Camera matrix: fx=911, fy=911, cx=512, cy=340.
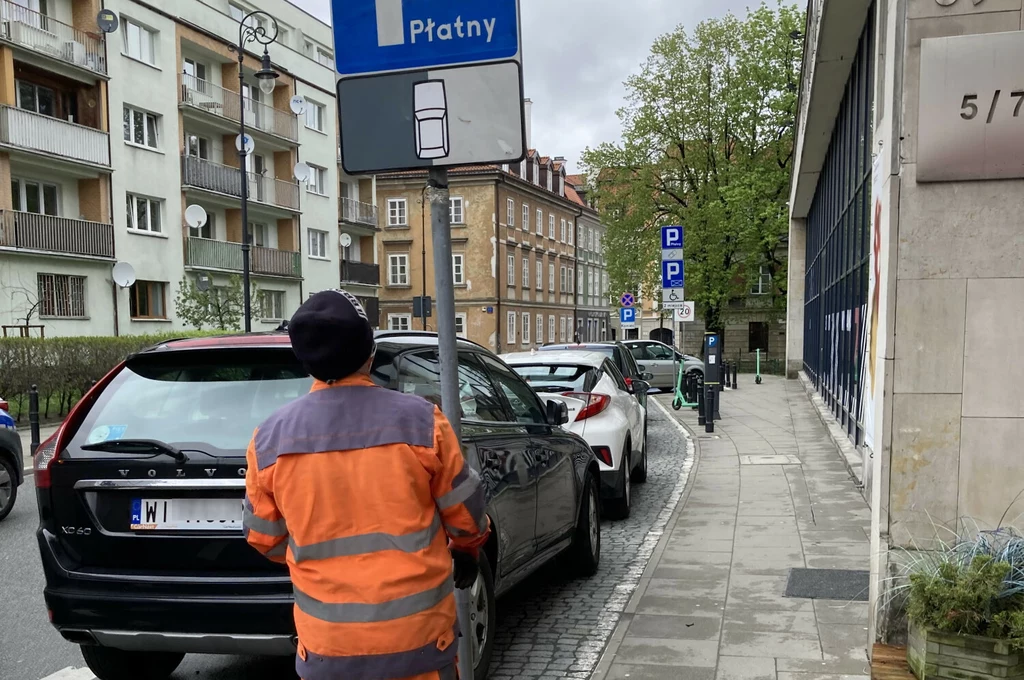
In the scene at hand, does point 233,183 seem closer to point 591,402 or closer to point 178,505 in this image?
point 591,402

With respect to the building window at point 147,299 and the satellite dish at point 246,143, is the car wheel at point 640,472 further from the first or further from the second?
the building window at point 147,299

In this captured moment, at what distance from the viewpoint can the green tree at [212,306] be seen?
96.9 feet

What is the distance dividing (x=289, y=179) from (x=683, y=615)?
3830cm

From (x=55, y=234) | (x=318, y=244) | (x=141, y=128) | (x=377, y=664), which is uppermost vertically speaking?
(x=141, y=128)

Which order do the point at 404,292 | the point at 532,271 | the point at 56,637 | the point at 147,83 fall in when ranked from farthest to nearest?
the point at 532,271 < the point at 404,292 < the point at 147,83 < the point at 56,637

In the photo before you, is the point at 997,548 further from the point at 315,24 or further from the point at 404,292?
the point at 404,292

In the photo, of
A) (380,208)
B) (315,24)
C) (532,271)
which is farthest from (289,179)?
(532,271)

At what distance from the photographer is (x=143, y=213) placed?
31688 millimetres

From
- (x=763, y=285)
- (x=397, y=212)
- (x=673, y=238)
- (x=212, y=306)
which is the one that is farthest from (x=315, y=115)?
(x=673, y=238)

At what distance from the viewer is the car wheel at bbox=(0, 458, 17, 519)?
345 inches

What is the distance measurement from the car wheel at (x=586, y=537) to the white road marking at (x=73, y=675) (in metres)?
3.06

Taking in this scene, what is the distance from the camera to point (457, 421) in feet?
10.3

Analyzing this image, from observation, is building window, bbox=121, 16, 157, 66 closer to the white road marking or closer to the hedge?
the hedge

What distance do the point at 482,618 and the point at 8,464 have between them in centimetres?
652
